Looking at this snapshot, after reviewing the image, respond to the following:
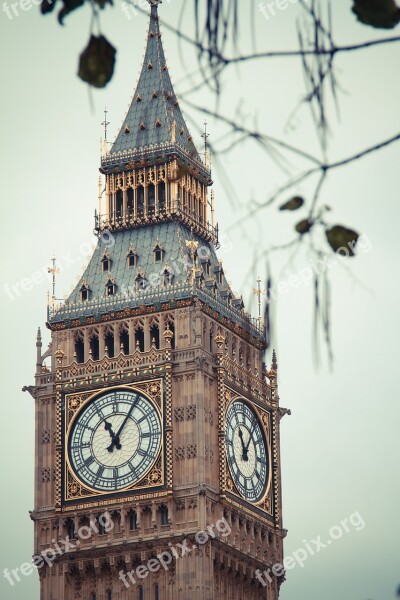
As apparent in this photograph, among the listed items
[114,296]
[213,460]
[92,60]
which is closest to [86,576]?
[213,460]

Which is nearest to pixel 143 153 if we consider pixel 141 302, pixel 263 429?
pixel 141 302

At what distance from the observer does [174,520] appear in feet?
205

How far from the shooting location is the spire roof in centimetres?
7025

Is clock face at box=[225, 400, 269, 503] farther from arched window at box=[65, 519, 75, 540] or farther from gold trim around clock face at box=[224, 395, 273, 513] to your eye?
arched window at box=[65, 519, 75, 540]

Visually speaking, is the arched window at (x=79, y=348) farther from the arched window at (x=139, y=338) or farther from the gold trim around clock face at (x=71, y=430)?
the arched window at (x=139, y=338)

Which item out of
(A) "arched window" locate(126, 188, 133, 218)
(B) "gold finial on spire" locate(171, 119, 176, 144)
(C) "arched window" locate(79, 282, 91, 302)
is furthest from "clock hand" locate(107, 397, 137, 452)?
(B) "gold finial on spire" locate(171, 119, 176, 144)

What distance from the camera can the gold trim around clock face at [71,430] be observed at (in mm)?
62812

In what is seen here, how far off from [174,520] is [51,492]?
5730mm

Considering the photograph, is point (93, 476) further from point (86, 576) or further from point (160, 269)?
point (160, 269)

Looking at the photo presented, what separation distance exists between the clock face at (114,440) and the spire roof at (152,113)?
1169 cm

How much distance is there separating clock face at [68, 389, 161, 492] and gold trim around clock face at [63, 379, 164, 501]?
Result: 3.3 inches

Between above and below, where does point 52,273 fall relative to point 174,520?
above

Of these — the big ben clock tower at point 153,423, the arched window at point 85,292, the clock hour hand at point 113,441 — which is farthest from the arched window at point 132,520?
the arched window at point 85,292

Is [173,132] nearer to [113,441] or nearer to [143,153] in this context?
[143,153]
